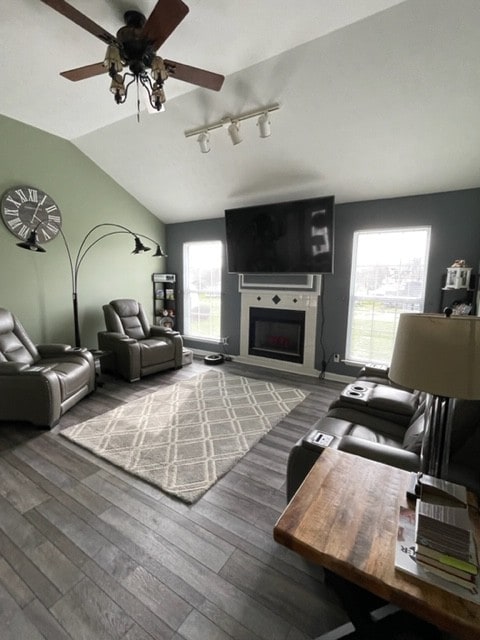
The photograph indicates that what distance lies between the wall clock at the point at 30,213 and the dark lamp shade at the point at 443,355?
4247 mm

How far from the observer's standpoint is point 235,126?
2875 mm

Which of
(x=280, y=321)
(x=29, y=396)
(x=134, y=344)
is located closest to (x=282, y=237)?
(x=280, y=321)

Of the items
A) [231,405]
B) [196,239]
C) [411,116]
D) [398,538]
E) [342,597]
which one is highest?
[411,116]

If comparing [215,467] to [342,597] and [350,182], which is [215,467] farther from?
[350,182]

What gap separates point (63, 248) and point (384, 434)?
4296 millimetres

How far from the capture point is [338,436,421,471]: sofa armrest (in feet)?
4.31

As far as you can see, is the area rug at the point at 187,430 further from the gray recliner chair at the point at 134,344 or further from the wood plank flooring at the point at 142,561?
the gray recliner chair at the point at 134,344

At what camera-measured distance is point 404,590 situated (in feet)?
2.44

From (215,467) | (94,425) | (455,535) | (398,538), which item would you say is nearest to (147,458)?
(215,467)

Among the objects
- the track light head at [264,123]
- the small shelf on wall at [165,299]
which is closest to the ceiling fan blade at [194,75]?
the track light head at [264,123]

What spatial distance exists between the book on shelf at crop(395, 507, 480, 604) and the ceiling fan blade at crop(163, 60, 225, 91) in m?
2.57

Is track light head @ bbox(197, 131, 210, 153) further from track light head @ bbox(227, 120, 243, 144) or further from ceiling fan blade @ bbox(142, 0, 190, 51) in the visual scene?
ceiling fan blade @ bbox(142, 0, 190, 51)

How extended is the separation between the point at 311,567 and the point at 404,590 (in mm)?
872

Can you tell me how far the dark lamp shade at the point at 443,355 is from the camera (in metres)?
0.86
